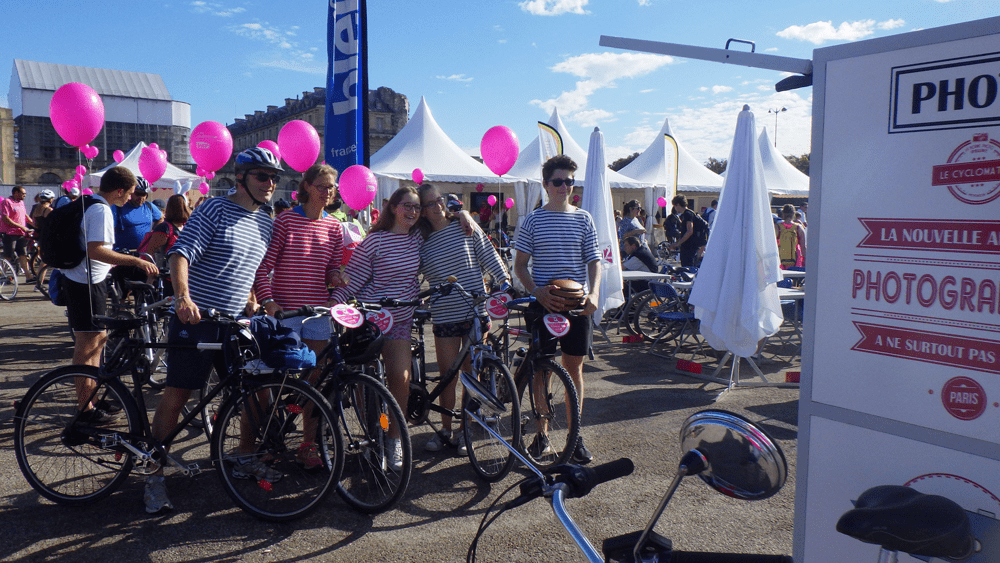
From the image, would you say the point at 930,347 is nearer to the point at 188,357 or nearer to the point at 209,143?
the point at 188,357

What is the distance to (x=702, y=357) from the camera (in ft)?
24.5

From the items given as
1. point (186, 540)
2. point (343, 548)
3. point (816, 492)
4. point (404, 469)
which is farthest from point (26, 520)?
point (816, 492)

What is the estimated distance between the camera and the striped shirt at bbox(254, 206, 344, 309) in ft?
12.3

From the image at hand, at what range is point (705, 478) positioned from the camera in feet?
4.39

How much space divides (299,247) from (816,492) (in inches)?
120

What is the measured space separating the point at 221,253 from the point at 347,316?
0.78 meters

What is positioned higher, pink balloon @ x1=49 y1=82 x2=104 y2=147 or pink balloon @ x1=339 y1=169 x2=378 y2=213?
pink balloon @ x1=49 y1=82 x2=104 y2=147

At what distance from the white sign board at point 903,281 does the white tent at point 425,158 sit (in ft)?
51.3

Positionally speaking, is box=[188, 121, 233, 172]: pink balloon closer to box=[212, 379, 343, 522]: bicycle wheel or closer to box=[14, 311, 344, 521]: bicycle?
box=[14, 311, 344, 521]: bicycle

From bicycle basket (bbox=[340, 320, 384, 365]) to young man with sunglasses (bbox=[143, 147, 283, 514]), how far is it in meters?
0.62

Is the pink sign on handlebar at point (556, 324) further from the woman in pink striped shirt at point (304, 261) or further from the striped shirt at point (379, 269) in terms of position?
the woman in pink striped shirt at point (304, 261)

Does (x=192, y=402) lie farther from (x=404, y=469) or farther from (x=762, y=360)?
(x=762, y=360)

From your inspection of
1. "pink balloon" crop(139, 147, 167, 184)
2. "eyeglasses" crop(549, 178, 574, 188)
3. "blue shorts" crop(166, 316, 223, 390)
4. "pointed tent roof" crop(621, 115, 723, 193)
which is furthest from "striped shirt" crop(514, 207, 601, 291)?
"pointed tent roof" crop(621, 115, 723, 193)

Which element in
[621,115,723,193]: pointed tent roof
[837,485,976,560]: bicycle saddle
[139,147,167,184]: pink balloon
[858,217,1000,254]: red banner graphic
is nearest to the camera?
[837,485,976,560]: bicycle saddle
